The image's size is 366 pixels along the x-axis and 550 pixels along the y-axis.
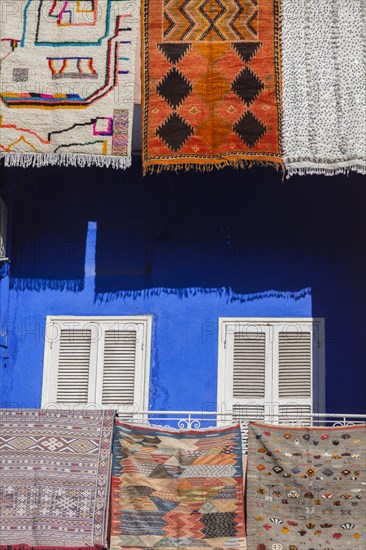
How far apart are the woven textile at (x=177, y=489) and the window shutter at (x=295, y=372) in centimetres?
118

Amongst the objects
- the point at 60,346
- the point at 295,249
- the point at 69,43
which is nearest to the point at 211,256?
the point at 295,249

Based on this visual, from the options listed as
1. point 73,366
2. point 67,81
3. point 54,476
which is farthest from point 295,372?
point 67,81

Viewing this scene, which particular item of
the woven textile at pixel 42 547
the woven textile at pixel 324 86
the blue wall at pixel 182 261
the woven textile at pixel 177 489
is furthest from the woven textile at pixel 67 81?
the woven textile at pixel 42 547

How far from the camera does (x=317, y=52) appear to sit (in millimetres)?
10531

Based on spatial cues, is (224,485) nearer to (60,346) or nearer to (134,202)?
(60,346)

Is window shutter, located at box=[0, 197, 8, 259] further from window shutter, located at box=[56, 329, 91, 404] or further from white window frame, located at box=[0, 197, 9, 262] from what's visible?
window shutter, located at box=[56, 329, 91, 404]

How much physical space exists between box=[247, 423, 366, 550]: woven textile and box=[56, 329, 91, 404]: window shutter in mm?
1953

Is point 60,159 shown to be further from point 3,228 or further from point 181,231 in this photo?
point 181,231

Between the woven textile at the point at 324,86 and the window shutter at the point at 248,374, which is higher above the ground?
the woven textile at the point at 324,86

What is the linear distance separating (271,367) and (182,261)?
1.27 meters

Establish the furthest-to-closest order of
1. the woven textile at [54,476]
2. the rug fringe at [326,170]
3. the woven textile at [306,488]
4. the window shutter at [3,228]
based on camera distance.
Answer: the window shutter at [3,228], the rug fringe at [326,170], the woven textile at [54,476], the woven textile at [306,488]

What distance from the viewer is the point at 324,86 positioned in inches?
411

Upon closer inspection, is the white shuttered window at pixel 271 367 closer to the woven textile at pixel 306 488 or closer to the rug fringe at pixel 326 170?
the woven textile at pixel 306 488

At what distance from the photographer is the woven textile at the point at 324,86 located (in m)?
10.3
